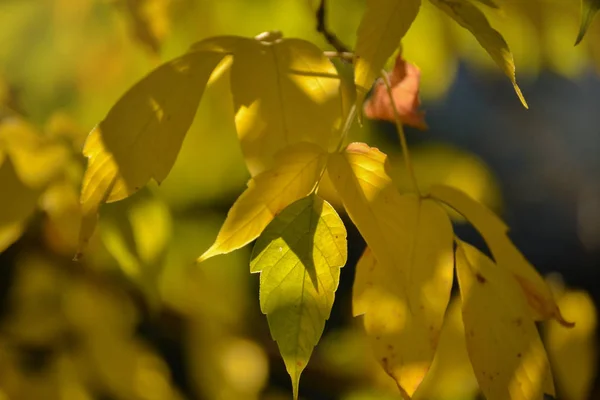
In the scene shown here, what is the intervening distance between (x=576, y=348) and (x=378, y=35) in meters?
0.76

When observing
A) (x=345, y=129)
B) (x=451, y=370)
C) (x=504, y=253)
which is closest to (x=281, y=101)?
(x=345, y=129)

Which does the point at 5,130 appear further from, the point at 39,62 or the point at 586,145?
the point at 586,145

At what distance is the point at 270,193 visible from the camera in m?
0.45

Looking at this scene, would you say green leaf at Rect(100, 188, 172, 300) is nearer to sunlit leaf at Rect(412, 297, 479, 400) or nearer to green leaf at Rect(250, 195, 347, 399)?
green leaf at Rect(250, 195, 347, 399)

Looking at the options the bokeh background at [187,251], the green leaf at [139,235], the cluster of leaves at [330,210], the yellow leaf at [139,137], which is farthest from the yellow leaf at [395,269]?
the bokeh background at [187,251]

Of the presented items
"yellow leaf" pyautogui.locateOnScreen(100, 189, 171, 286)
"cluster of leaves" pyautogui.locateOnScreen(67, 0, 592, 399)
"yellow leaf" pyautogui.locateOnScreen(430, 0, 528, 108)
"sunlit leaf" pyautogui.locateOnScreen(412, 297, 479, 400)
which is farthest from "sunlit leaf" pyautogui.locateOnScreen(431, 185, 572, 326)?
"sunlit leaf" pyautogui.locateOnScreen(412, 297, 479, 400)

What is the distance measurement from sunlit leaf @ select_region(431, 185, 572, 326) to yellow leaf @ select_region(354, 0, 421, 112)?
0.13m

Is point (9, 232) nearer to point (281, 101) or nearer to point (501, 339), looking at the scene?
point (281, 101)

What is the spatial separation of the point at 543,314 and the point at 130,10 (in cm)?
48

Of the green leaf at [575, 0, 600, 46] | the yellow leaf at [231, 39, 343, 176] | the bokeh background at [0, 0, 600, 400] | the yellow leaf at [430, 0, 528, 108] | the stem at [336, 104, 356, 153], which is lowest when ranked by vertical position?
the bokeh background at [0, 0, 600, 400]

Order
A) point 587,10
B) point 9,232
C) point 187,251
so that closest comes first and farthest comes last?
point 587,10, point 9,232, point 187,251

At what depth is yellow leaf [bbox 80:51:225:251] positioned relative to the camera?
1.48 ft

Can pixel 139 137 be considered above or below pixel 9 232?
above

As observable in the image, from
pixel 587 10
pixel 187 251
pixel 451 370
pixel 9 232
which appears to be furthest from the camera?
pixel 187 251
